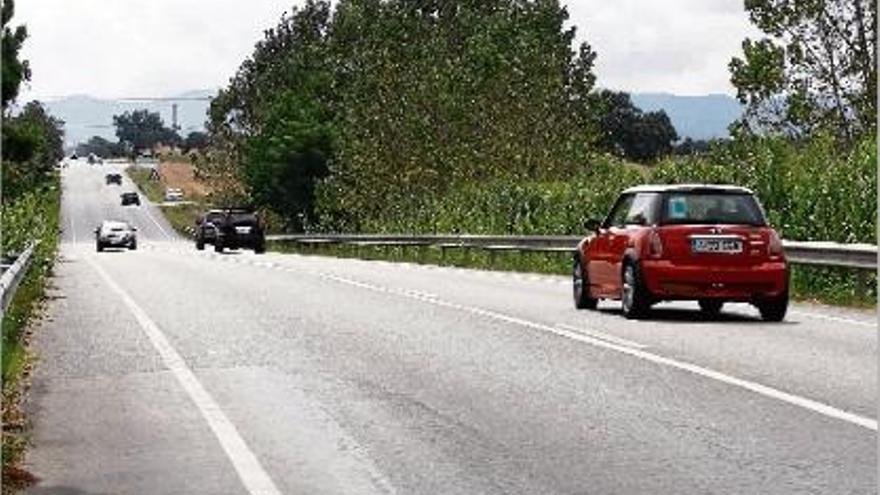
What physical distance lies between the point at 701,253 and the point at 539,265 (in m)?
17.6

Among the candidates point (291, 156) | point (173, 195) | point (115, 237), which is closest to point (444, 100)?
point (115, 237)

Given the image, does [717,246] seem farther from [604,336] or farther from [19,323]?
[19,323]

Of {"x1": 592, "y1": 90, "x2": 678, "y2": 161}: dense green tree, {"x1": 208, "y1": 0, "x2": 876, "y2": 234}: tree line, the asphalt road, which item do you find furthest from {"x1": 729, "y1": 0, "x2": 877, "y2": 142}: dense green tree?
{"x1": 592, "y1": 90, "x2": 678, "y2": 161}: dense green tree

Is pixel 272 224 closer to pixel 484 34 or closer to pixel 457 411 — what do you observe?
pixel 484 34

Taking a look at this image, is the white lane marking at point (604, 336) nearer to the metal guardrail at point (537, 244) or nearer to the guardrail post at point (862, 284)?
the metal guardrail at point (537, 244)

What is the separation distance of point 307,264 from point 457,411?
1123 inches

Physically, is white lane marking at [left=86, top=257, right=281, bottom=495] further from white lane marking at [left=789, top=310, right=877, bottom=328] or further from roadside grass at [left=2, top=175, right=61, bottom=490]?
white lane marking at [left=789, top=310, right=877, bottom=328]

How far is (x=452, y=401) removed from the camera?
37.4 ft

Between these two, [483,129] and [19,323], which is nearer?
[19,323]

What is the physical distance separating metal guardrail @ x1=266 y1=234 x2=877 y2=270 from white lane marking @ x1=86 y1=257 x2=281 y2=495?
339 inches

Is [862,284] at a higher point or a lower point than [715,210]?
lower

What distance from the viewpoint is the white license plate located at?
18250mm

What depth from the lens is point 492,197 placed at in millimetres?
44594

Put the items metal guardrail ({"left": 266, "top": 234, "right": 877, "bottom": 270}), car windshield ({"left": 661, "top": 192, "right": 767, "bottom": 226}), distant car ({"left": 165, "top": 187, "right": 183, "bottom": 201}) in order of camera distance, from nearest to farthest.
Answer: car windshield ({"left": 661, "top": 192, "right": 767, "bottom": 226}) → metal guardrail ({"left": 266, "top": 234, "right": 877, "bottom": 270}) → distant car ({"left": 165, "top": 187, "right": 183, "bottom": 201})
